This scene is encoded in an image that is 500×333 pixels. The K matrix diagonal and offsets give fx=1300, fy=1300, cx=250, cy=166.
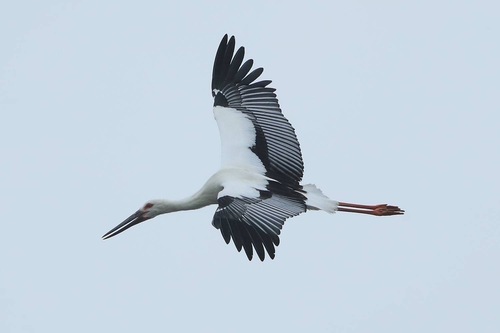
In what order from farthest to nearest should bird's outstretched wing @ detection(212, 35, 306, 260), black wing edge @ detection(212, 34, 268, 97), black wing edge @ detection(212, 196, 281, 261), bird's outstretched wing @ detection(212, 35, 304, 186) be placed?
black wing edge @ detection(212, 34, 268, 97) → bird's outstretched wing @ detection(212, 35, 304, 186) → bird's outstretched wing @ detection(212, 35, 306, 260) → black wing edge @ detection(212, 196, 281, 261)

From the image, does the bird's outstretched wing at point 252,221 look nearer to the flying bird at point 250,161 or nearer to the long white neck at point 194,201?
Answer: the flying bird at point 250,161

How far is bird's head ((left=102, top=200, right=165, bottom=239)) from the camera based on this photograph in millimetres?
21031

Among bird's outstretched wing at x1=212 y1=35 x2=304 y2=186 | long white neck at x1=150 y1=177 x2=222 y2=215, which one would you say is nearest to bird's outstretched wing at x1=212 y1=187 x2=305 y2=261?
long white neck at x1=150 y1=177 x2=222 y2=215

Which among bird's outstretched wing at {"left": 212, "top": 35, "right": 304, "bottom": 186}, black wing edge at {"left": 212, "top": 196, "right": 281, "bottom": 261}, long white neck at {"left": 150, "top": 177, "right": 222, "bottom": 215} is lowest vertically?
black wing edge at {"left": 212, "top": 196, "right": 281, "bottom": 261}

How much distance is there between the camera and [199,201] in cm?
2045

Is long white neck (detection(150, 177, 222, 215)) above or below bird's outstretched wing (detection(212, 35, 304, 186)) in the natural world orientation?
below

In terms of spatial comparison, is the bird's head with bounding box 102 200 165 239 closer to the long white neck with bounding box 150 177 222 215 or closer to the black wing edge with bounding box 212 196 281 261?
the long white neck with bounding box 150 177 222 215

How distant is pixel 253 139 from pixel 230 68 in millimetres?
1322

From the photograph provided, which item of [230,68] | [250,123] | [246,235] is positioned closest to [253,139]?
[250,123]

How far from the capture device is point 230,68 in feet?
69.4

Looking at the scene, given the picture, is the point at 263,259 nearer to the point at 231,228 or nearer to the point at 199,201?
the point at 231,228

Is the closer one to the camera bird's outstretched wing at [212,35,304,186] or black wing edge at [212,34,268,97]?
bird's outstretched wing at [212,35,304,186]

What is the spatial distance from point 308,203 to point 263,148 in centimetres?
139

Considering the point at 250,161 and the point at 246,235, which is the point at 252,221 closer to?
the point at 246,235
